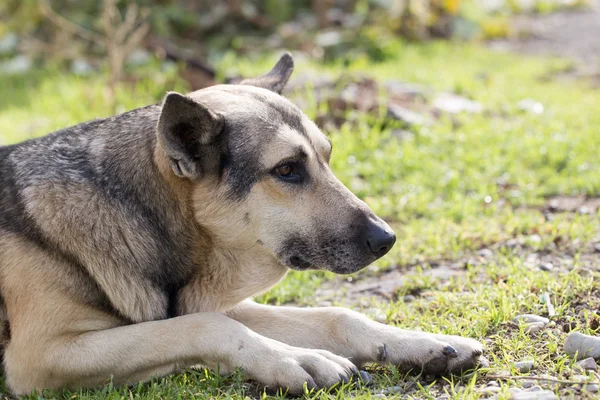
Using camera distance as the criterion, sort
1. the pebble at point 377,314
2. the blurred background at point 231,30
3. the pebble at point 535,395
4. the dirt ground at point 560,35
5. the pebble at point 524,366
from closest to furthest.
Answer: the pebble at point 535,395
the pebble at point 524,366
the pebble at point 377,314
the blurred background at point 231,30
the dirt ground at point 560,35

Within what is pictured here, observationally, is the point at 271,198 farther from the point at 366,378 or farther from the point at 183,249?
the point at 366,378

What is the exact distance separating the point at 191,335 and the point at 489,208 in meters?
3.55

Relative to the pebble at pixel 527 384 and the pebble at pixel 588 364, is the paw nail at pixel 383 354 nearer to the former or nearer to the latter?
the pebble at pixel 527 384

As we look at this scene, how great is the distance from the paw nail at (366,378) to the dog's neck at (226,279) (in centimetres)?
76

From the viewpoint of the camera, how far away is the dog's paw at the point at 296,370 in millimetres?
3627

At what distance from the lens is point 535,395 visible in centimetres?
331

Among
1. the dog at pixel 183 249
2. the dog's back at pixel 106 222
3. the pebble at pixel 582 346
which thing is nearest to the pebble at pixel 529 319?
the pebble at pixel 582 346

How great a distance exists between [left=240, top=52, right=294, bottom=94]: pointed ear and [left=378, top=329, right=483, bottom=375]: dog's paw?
175 centimetres

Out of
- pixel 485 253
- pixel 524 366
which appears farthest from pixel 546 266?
pixel 524 366

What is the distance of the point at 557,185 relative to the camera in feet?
22.7

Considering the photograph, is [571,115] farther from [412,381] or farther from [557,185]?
[412,381]

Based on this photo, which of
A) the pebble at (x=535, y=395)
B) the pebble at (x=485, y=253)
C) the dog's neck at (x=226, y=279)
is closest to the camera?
the pebble at (x=535, y=395)

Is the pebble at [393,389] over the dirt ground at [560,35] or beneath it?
beneath

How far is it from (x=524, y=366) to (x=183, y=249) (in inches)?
71.7
